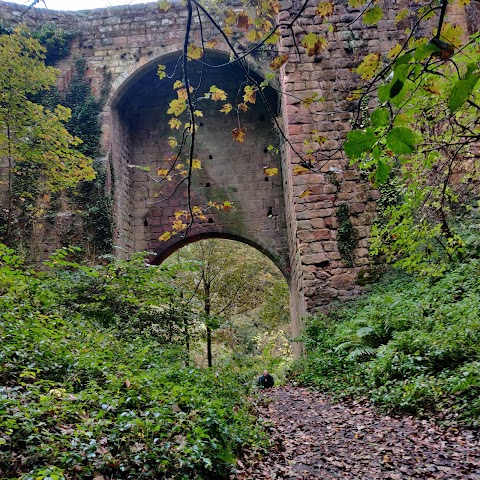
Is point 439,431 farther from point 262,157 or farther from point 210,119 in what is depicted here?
point 210,119

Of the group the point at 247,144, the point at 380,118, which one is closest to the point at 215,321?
the point at 380,118

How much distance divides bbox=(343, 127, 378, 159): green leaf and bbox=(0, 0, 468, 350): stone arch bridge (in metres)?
6.51

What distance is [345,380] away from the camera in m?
5.67

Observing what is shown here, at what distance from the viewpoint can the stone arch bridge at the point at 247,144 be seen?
7.97 metres

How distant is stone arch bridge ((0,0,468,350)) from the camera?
7.97 meters

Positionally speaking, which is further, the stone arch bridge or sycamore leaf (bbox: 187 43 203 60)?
the stone arch bridge

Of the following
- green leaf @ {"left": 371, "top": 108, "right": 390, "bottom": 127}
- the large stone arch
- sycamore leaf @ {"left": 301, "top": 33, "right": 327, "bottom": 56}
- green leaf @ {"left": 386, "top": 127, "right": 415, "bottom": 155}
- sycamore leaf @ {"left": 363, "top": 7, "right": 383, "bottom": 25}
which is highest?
the large stone arch

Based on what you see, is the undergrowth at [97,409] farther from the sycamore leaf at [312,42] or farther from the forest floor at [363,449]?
the sycamore leaf at [312,42]

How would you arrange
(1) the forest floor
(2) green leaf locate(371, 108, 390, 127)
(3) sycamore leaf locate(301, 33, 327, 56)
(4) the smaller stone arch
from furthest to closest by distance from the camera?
(4) the smaller stone arch < (1) the forest floor < (3) sycamore leaf locate(301, 33, 327, 56) < (2) green leaf locate(371, 108, 390, 127)

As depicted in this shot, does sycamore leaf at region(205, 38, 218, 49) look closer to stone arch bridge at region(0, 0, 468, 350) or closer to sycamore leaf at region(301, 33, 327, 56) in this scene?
sycamore leaf at region(301, 33, 327, 56)

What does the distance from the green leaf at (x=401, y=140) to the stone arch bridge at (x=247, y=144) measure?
6578 mm

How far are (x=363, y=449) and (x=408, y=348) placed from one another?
5.44 feet

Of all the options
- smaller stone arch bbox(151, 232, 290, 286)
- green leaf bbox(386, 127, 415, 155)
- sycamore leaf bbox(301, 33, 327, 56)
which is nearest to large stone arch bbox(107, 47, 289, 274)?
smaller stone arch bbox(151, 232, 290, 286)

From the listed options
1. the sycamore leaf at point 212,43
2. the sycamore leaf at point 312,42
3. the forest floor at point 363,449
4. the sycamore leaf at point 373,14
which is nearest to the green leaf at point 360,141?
the sycamore leaf at point 373,14
